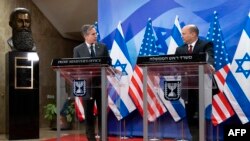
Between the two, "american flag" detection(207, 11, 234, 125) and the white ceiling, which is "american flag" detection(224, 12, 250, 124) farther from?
the white ceiling

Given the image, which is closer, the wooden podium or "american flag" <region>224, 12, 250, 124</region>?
the wooden podium

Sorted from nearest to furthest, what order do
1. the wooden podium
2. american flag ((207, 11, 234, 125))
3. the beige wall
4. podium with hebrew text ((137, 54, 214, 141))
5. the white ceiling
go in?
podium with hebrew text ((137, 54, 214, 141)) < the wooden podium < american flag ((207, 11, 234, 125)) < the beige wall < the white ceiling

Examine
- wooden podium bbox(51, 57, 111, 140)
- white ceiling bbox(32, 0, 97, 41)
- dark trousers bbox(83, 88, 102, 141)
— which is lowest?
dark trousers bbox(83, 88, 102, 141)

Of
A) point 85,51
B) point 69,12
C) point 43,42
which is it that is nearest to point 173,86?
point 85,51

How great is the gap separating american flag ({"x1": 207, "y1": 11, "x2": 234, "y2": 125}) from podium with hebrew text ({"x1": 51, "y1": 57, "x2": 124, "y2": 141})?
204cm

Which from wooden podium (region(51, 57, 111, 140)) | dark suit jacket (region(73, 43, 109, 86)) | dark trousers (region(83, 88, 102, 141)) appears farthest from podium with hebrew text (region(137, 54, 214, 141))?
dark suit jacket (region(73, 43, 109, 86))

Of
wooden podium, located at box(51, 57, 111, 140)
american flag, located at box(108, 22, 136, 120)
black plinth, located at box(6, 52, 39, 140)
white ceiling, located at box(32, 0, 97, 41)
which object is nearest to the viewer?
wooden podium, located at box(51, 57, 111, 140)

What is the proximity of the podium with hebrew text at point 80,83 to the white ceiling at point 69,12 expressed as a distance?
16.2ft

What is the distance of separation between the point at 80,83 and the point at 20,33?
3555 millimetres

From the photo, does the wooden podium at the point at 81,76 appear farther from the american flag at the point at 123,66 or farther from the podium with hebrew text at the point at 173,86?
the american flag at the point at 123,66

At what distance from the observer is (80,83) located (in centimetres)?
368

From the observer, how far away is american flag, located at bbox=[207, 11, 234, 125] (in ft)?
17.0

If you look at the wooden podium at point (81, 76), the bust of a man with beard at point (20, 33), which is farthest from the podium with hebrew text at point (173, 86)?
the bust of a man with beard at point (20, 33)

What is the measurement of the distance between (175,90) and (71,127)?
1.11 metres
